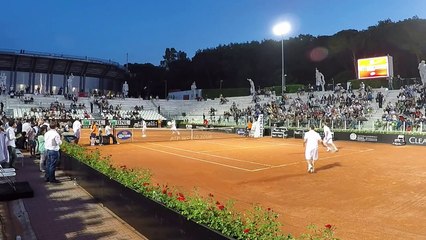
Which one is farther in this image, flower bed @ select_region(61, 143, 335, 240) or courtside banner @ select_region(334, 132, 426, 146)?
courtside banner @ select_region(334, 132, 426, 146)

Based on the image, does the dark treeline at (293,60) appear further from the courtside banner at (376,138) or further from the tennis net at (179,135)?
the courtside banner at (376,138)

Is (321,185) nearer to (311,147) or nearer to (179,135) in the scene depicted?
(311,147)

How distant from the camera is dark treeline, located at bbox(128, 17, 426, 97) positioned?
6962cm

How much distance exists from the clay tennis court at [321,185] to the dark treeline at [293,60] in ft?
186

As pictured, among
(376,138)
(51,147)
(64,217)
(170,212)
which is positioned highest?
(51,147)

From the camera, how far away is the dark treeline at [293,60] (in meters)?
69.6

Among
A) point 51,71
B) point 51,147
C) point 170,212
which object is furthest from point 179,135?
point 51,71

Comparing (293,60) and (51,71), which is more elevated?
(293,60)

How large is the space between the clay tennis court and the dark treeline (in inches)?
2231

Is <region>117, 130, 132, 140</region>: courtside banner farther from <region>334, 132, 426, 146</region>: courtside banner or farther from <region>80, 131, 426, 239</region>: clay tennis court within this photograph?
<region>334, 132, 426, 146</region>: courtside banner

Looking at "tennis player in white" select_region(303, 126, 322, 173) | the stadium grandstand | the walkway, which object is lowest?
the walkway

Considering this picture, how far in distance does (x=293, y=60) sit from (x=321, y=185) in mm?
79458

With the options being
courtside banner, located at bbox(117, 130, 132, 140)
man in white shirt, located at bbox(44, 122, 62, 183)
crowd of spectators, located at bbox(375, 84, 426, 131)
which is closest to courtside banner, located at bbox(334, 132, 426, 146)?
crowd of spectators, located at bbox(375, 84, 426, 131)

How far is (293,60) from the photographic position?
88500 millimetres
